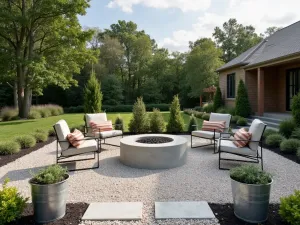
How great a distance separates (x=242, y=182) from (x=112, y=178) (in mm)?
2506

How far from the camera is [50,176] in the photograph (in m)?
2.88

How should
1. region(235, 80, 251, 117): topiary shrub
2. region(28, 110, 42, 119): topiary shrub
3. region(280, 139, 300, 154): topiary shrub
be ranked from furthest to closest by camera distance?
region(28, 110, 42, 119): topiary shrub < region(235, 80, 251, 117): topiary shrub < region(280, 139, 300, 154): topiary shrub

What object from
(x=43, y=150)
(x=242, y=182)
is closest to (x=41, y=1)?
(x=43, y=150)

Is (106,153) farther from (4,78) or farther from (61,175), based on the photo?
(4,78)

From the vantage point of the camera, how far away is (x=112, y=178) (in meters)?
4.52

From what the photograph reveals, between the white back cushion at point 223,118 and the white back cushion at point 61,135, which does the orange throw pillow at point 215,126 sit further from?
the white back cushion at point 61,135

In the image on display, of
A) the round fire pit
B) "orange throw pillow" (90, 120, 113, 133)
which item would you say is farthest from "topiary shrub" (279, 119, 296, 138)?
"orange throw pillow" (90, 120, 113, 133)

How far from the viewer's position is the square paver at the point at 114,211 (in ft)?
9.68

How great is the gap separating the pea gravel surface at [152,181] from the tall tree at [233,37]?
96.9 ft

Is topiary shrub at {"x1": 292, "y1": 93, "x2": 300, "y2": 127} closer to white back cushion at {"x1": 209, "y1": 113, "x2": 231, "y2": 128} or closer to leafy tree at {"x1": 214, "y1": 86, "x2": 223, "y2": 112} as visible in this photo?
white back cushion at {"x1": 209, "y1": 113, "x2": 231, "y2": 128}

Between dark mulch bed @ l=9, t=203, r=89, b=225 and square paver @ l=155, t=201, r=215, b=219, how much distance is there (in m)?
1.00

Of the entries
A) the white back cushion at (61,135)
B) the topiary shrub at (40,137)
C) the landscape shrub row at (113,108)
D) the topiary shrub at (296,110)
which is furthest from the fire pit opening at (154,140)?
the landscape shrub row at (113,108)

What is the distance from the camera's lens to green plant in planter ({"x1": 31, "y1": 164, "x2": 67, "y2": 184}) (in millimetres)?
2867

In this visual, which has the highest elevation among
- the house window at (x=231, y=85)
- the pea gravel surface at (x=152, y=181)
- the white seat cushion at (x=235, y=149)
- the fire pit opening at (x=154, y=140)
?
the house window at (x=231, y=85)
